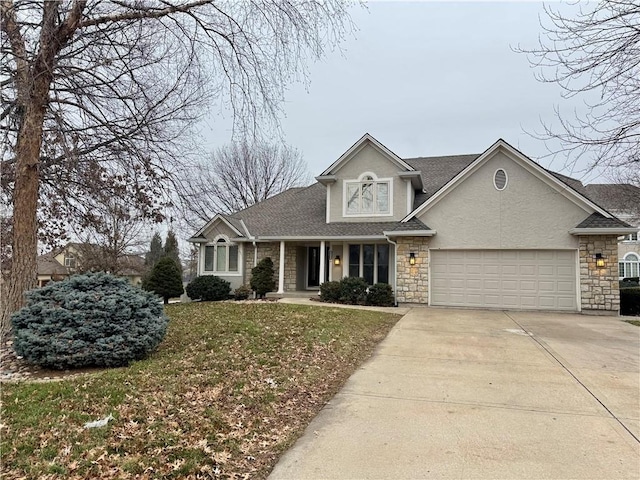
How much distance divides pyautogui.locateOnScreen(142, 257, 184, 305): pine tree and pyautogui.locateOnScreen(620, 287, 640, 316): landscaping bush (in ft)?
55.2

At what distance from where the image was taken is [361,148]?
1694cm

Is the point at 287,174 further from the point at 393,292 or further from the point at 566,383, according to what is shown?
the point at 566,383

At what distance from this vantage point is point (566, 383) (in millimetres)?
5637

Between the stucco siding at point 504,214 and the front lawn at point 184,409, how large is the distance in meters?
7.89

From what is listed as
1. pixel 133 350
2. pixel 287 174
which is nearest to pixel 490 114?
pixel 133 350

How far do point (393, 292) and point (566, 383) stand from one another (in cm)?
931

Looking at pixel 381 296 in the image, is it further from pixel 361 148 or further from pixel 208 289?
pixel 208 289

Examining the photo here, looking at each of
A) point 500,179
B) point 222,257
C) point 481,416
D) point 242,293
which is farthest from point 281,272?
point 481,416

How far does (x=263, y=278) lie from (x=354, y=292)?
13.1 feet

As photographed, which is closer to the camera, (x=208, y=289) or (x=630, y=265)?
(x=208, y=289)

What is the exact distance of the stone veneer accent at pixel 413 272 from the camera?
14289 mm

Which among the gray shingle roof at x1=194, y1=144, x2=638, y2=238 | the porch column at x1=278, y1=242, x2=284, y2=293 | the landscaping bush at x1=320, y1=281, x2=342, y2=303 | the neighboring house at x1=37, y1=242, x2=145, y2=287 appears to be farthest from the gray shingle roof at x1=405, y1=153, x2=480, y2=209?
the neighboring house at x1=37, y1=242, x2=145, y2=287

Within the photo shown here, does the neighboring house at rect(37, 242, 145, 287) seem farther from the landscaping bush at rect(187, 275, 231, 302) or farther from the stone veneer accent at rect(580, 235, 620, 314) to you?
the stone veneer accent at rect(580, 235, 620, 314)

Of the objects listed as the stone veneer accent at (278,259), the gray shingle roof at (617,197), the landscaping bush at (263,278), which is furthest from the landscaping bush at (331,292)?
the gray shingle roof at (617,197)
